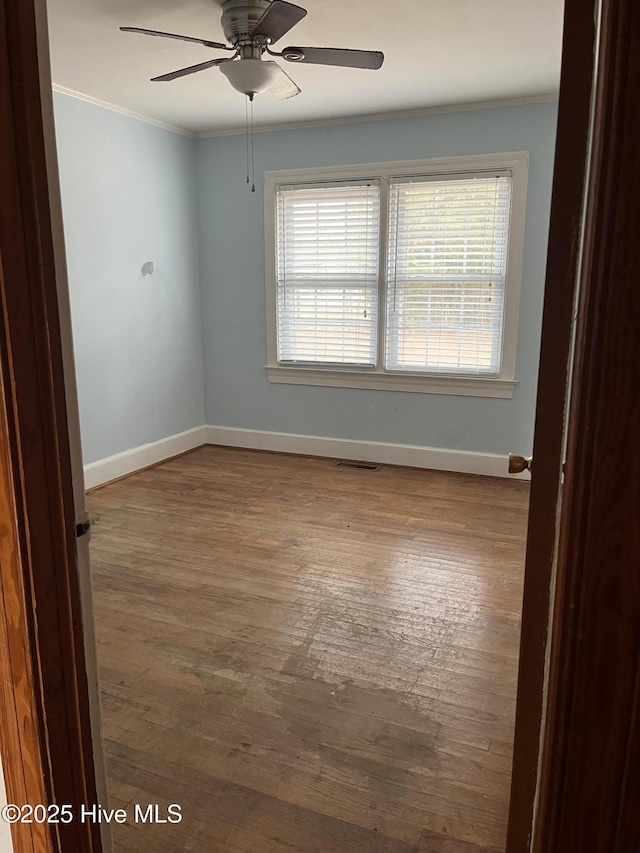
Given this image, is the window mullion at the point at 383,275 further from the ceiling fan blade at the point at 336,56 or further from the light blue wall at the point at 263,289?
the ceiling fan blade at the point at 336,56

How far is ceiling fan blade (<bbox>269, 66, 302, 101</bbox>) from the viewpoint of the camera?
2.82m

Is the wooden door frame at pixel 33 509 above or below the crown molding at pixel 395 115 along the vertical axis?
below

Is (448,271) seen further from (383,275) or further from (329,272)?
(329,272)

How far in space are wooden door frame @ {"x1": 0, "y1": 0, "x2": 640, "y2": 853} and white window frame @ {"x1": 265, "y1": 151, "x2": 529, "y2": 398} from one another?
11.7 feet

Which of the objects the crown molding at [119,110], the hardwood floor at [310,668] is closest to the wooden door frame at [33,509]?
the hardwood floor at [310,668]

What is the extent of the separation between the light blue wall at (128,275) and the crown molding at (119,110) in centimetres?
4

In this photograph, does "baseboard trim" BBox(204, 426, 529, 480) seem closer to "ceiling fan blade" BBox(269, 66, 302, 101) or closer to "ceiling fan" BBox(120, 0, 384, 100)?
"ceiling fan blade" BBox(269, 66, 302, 101)

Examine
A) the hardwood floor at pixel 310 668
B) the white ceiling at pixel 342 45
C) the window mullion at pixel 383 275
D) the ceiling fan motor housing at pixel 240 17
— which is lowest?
the hardwood floor at pixel 310 668

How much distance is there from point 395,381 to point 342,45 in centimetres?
235

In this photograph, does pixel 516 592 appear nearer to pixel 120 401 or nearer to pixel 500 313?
pixel 500 313

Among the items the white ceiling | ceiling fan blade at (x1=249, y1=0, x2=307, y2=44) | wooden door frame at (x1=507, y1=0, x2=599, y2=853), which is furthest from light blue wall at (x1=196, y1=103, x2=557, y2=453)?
wooden door frame at (x1=507, y1=0, x2=599, y2=853)

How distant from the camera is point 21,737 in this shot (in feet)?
3.76

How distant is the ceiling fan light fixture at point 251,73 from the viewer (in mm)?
2646

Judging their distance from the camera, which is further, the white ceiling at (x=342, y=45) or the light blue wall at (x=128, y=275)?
the light blue wall at (x=128, y=275)
